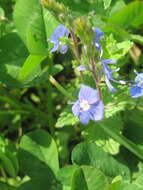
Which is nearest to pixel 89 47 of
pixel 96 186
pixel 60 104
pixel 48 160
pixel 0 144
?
pixel 96 186

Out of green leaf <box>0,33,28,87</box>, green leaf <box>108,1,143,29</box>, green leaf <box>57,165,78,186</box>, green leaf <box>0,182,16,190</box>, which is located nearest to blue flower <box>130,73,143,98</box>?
green leaf <box>108,1,143,29</box>

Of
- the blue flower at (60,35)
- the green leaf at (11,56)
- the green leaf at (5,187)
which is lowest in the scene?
the green leaf at (5,187)

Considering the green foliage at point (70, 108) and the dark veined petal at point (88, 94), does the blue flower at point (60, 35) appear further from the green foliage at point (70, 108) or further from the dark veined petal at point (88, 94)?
the dark veined petal at point (88, 94)

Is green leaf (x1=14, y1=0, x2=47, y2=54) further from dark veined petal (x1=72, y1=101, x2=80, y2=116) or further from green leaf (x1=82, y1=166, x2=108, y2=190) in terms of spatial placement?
green leaf (x1=82, y1=166, x2=108, y2=190)

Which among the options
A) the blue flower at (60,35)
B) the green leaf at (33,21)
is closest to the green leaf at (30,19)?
Result: the green leaf at (33,21)

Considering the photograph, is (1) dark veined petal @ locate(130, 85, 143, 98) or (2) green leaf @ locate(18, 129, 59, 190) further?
(2) green leaf @ locate(18, 129, 59, 190)

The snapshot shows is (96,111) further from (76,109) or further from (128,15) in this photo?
(128,15)
